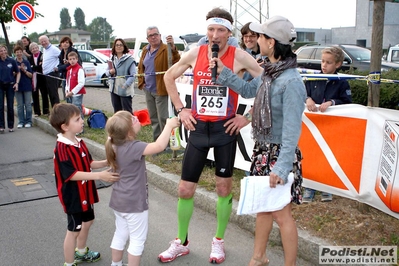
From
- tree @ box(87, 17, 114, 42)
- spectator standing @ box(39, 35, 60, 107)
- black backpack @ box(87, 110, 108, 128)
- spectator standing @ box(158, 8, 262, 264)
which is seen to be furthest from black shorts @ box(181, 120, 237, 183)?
→ tree @ box(87, 17, 114, 42)

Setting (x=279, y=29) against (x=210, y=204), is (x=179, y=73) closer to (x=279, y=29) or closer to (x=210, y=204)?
(x=279, y=29)

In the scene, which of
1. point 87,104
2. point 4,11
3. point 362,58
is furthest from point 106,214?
point 4,11

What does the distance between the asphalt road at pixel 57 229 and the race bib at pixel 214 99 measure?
1270 mm

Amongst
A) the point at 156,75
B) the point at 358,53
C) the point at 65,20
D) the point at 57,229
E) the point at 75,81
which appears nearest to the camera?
the point at 57,229

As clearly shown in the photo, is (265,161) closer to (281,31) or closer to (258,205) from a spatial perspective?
(258,205)

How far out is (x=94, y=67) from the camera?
1888 cm

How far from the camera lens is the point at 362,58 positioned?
15.4 m

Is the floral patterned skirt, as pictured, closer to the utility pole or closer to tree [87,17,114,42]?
the utility pole

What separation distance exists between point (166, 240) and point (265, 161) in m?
1.50

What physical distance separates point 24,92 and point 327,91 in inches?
303

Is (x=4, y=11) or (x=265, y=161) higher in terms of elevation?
(x=4, y=11)

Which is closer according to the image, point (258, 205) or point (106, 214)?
point (258, 205)

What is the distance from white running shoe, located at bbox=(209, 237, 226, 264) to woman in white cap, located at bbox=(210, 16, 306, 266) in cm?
49

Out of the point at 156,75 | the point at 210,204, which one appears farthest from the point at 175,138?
the point at 210,204
